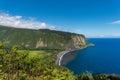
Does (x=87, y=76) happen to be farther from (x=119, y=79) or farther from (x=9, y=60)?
(x=9, y=60)

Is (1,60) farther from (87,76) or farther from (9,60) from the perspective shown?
(87,76)

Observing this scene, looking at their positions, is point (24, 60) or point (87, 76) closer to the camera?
point (87, 76)

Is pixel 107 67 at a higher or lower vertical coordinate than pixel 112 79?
lower

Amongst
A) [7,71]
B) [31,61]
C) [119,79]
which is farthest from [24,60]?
[119,79]

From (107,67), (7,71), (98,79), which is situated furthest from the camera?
(107,67)

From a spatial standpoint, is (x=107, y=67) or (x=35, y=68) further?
(x=107, y=67)

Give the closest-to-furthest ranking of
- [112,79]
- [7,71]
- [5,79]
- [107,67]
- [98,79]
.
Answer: [112,79], [98,79], [5,79], [7,71], [107,67]

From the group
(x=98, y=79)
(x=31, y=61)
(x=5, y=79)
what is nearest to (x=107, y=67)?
(x=31, y=61)

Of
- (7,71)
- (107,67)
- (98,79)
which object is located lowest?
(107,67)

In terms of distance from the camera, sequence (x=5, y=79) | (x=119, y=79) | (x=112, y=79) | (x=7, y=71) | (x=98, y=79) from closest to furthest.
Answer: (x=119, y=79)
(x=112, y=79)
(x=98, y=79)
(x=5, y=79)
(x=7, y=71)
